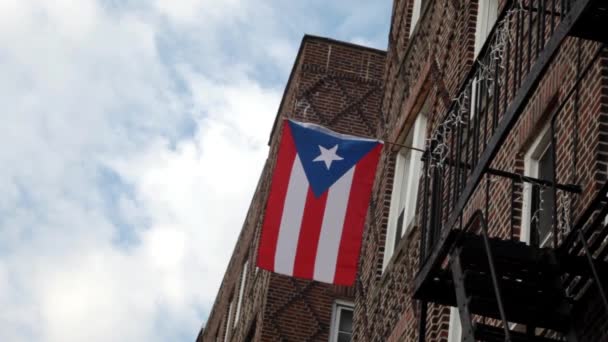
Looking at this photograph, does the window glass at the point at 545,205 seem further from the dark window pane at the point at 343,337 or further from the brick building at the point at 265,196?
the dark window pane at the point at 343,337

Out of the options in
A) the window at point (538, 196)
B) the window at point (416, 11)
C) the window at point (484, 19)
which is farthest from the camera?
the window at point (416, 11)

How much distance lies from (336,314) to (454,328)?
418 inches

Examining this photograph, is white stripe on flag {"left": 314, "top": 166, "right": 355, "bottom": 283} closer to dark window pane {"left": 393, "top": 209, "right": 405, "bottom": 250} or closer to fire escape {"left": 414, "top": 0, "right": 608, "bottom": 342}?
dark window pane {"left": 393, "top": 209, "right": 405, "bottom": 250}

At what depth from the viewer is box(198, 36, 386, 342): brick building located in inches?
952

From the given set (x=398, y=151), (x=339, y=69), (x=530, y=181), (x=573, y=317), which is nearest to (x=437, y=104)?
(x=398, y=151)

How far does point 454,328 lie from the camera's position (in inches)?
544

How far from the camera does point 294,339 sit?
2394cm

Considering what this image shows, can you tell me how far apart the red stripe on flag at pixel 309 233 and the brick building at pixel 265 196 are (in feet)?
26.0

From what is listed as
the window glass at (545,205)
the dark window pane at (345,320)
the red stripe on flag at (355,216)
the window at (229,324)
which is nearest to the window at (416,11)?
the red stripe on flag at (355,216)

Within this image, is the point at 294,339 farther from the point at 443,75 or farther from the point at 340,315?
the point at 443,75

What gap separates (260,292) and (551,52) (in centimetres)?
1742

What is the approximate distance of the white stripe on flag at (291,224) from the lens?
15195mm

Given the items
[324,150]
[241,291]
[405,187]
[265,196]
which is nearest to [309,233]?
[324,150]

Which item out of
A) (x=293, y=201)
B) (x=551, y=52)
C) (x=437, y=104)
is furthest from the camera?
(x=437, y=104)
